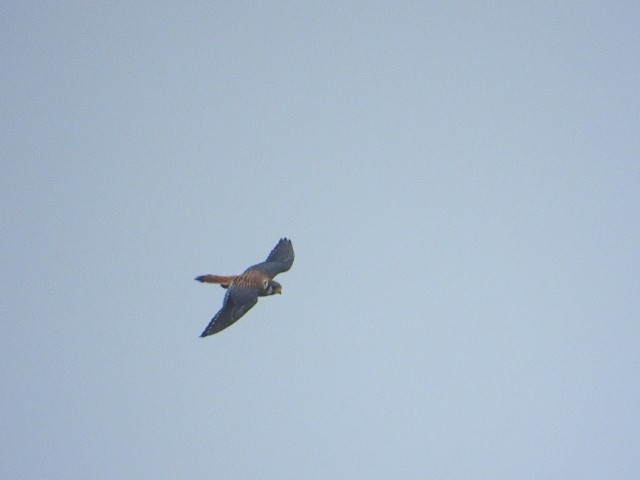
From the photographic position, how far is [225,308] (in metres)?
37.1

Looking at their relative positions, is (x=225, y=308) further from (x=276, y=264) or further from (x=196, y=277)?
(x=276, y=264)

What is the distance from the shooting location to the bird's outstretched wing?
43.8 meters

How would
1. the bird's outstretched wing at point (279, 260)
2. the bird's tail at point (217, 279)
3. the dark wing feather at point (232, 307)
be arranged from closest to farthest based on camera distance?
the dark wing feather at point (232, 307) < the bird's tail at point (217, 279) < the bird's outstretched wing at point (279, 260)

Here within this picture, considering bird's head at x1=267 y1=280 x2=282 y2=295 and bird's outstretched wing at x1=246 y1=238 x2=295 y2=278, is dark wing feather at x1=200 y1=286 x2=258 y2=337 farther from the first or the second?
bird's outstretched wing at x1=246 y1=238 x2=295 y2=278

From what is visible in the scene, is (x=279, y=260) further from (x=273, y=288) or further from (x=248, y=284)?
(x=248, y=284)

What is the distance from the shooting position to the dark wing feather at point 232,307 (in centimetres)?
3634

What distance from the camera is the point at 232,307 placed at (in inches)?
1470

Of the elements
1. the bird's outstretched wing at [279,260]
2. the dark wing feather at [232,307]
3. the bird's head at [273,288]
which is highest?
the bird's outstretched wing at [279,260]

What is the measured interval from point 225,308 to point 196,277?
3.61 meters

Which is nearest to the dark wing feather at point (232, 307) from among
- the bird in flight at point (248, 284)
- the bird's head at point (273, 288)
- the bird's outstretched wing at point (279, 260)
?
the bird in flight at point (248, 284)

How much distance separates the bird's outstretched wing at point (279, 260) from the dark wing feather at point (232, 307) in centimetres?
438

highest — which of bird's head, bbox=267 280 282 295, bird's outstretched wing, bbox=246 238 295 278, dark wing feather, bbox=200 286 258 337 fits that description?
bird's outstretched wing, bbox=246 238 295 278

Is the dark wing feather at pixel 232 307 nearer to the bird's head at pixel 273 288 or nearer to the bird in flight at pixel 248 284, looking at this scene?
the bird in flight at pixel 248 284

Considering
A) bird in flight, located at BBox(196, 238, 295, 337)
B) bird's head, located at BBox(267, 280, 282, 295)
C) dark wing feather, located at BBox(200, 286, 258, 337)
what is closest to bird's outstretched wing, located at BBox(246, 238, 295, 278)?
bird in flight, located at BBox(196, 238, 295, 337)
